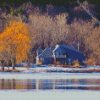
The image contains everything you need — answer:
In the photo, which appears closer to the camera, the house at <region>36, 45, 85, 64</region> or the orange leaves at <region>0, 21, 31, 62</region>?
the orange leaves at <region>0, 21, 31, 62</region>

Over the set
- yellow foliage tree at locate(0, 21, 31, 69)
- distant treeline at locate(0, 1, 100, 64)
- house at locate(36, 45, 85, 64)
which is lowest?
house at locate(36, 45, 85, 64)

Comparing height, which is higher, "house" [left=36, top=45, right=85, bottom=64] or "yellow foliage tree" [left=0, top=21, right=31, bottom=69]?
"yellow foliage tree" [left=0, top=21, right=31, bottom=69]

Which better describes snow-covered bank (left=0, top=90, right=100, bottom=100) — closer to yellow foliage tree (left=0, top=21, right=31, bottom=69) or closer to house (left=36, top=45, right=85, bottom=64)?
yellow foliage tree (left=0, top=21, right=31, bottom=69)

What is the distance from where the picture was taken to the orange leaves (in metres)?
56.0

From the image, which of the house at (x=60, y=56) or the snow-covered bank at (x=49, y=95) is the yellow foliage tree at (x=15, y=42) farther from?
the snow-covered bank at (x=49, y=95)

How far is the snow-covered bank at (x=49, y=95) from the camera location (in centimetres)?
2198

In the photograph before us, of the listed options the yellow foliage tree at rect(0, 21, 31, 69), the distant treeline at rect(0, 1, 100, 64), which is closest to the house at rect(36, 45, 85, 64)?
the distant treeline at rect(0, 1, 100, 64)

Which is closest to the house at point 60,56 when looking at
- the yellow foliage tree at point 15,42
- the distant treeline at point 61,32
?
the distant treeline at point 61,32

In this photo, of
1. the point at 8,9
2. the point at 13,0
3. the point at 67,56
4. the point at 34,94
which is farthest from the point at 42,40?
the point at 34,94

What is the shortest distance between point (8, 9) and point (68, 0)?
31119 mm

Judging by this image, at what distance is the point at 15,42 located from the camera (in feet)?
188

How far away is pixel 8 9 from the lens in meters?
123

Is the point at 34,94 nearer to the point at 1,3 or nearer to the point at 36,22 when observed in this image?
the point at 36,22

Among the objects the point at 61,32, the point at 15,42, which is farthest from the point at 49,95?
the point at 61,32
